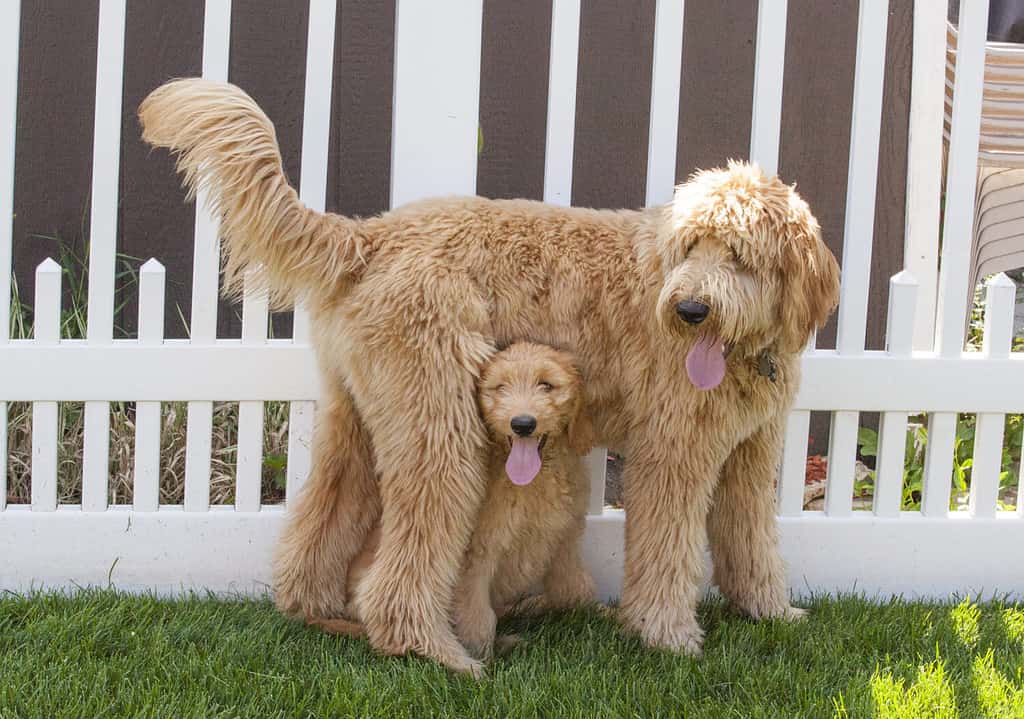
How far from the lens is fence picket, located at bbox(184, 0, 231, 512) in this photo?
3238mm

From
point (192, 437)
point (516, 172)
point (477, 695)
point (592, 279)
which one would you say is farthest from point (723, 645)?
point (516, 172)

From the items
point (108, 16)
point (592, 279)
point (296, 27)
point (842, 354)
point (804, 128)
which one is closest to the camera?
point (592, 279)

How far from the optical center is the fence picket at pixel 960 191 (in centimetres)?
349

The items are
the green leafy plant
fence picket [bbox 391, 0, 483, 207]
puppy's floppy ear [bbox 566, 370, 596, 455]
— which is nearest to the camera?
puppy's floppy ear [bbox 566, 370, 596, 455]

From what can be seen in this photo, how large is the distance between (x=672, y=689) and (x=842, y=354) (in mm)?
1391

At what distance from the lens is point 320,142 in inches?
129

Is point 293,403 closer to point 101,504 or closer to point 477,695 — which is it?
point 101,504

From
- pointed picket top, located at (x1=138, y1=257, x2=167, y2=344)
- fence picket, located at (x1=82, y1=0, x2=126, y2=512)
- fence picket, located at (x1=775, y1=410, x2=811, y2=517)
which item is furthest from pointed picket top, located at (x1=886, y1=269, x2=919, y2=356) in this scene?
fence picket, located at (x1=82, y1=0, x2=126, y2=512)

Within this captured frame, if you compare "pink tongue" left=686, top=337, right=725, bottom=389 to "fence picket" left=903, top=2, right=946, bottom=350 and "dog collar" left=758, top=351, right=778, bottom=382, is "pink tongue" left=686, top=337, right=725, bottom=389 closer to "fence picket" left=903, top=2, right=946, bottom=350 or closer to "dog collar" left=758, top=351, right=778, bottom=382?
"dog collar" left=758, top=351, right=778, bottom=382

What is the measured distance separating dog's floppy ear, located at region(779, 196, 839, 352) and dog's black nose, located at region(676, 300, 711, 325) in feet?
0.82

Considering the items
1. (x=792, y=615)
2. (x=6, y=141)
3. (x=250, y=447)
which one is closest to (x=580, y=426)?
(x=792, y=615)

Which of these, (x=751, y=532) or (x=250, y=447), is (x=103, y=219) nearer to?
(x=250, y=447)

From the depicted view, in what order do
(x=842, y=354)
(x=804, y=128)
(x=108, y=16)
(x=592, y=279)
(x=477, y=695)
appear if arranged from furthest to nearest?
(x=804, y=128)
(x=842, y=354)
(x=108, y=16)
(x=592, y=279)
(x=477, y=695)

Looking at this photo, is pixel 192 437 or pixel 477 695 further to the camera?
pixel 192 437
